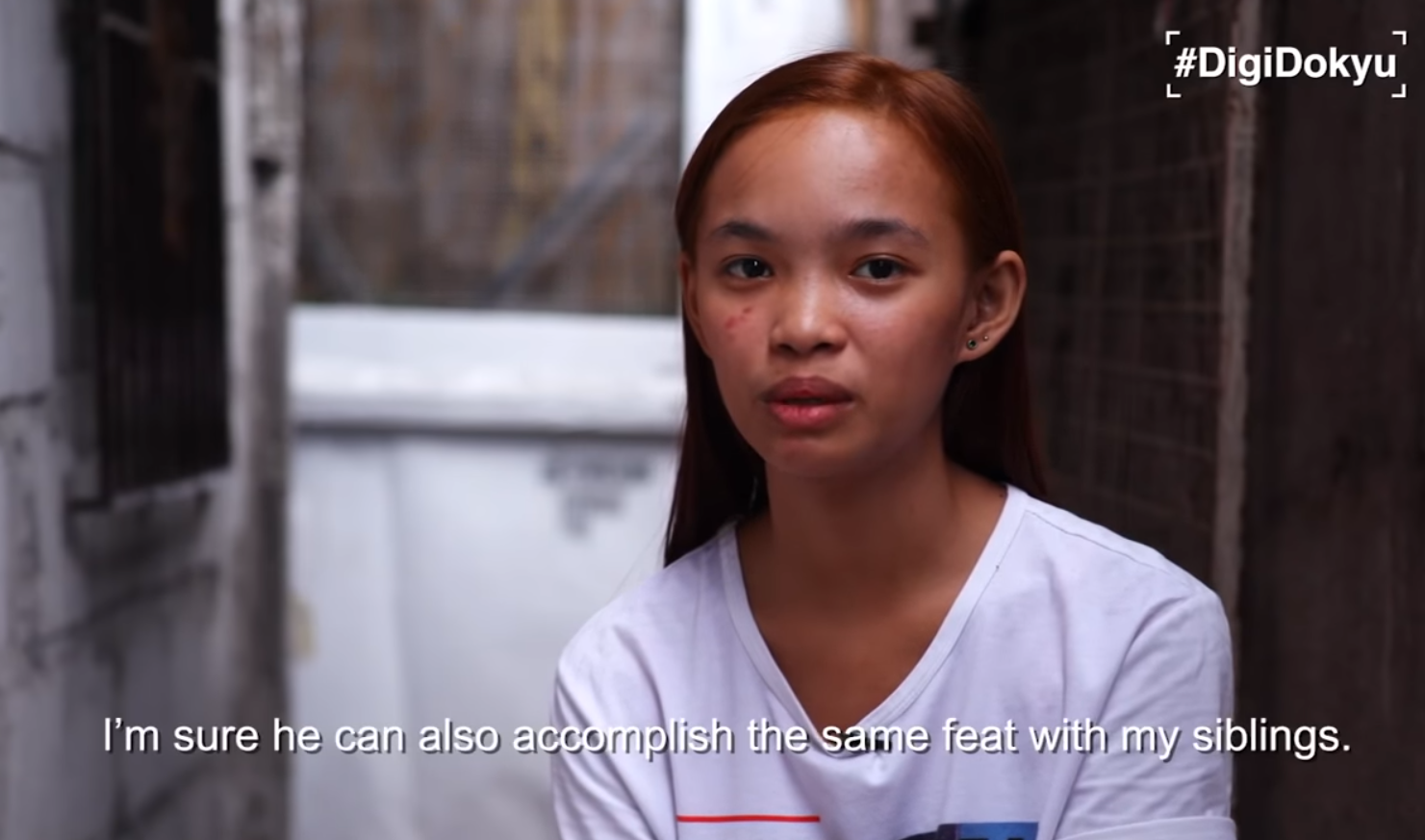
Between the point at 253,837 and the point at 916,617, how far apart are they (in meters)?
3.52

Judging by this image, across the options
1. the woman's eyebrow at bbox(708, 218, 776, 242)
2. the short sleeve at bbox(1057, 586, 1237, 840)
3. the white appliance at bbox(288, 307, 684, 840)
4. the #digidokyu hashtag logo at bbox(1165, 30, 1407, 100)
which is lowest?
the white appliance at bbox(288, 307, 684, 840)

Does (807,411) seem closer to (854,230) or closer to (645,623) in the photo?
(854,230)

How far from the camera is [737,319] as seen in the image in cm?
171

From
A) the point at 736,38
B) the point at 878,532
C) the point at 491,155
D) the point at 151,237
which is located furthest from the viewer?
the point at 491,155

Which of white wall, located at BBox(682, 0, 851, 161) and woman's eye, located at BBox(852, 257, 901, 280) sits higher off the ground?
white wall, located at BBox(682, 0, 851, 161)

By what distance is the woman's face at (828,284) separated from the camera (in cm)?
168

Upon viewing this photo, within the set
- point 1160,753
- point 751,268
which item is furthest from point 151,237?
point 1160,753

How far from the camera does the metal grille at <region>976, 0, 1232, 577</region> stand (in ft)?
8.48

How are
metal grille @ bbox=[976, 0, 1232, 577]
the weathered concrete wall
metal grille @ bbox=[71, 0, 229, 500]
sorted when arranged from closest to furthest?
metal grille @ bbox=[976, 0, 1232, 577] → the weathered concrete wall → metal grille @ bbox=[71, 0, 229, 500]

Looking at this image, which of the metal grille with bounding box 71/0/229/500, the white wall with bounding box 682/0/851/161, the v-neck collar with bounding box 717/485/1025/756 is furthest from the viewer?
the white wall with bounding box 682/0/851/161

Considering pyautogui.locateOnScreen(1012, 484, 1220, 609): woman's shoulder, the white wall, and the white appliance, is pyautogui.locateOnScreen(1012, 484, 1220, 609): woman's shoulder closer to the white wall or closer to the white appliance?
the white wall

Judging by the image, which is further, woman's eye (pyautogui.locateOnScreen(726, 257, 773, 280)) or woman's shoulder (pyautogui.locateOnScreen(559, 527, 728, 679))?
woman's shoulder (pyautogui.locateOnScreen(559, 527, 728, 679))

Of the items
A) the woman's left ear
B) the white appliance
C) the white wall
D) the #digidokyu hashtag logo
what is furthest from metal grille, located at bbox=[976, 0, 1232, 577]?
the white appliance

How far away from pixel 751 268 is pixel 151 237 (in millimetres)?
2100
